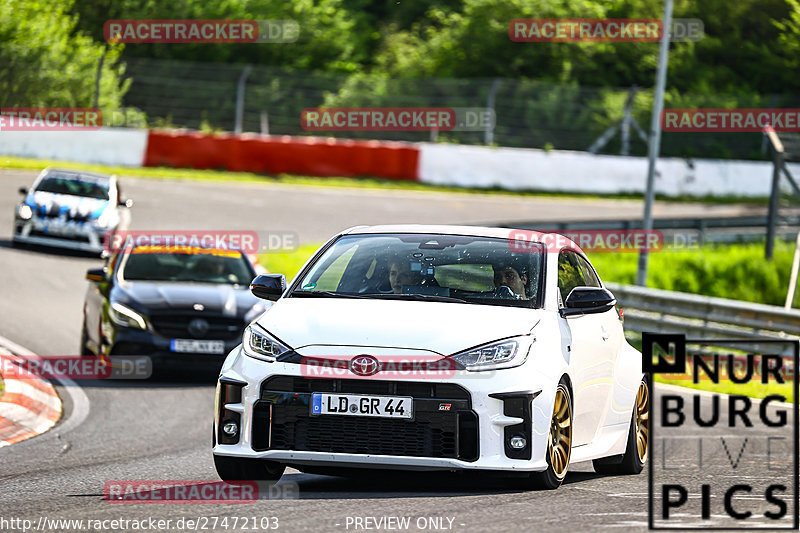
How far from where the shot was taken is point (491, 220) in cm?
3083

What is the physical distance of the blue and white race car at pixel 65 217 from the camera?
77.9 ft

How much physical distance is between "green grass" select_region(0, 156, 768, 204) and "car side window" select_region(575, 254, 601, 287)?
2533 cm

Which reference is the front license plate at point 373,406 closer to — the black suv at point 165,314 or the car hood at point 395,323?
the car hood at point 395,323

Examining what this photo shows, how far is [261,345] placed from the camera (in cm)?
743

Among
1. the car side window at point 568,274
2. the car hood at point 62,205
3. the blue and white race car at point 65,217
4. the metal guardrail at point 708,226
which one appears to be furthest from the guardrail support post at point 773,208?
the car side window at point 568,274

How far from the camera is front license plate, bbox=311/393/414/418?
7.08m

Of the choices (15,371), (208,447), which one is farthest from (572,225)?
(208,447)

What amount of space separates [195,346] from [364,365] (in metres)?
7.59

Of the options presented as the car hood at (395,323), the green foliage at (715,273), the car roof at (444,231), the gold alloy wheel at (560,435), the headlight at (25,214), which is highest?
the car roof at (444,231)

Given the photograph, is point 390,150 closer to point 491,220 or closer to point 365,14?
point 491,220

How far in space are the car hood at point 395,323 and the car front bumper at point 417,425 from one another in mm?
182

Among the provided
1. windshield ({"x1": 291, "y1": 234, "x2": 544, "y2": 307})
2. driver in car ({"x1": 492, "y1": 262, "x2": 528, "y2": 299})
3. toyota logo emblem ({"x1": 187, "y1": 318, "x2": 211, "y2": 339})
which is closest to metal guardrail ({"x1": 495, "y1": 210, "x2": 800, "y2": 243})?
toyota logo emblem ({"x1": 187, "y1": 318, "x2": 211, "y2": 339})

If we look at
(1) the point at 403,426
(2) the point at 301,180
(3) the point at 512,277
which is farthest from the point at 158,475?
→ (2) the point at 301,180

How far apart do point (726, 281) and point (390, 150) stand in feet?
43.8
